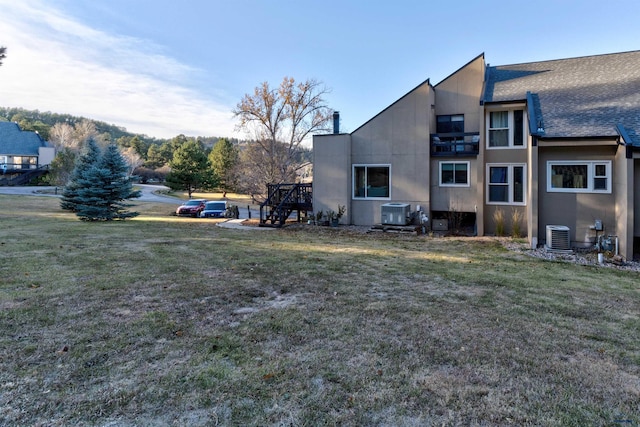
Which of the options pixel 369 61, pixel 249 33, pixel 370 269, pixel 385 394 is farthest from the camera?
pixel 369 61

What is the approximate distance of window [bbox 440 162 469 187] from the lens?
14.4 meters

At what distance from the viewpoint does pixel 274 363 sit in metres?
3.24

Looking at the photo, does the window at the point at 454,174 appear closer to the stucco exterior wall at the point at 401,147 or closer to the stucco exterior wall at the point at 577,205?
the stucco exterior wall at the point at 401,147

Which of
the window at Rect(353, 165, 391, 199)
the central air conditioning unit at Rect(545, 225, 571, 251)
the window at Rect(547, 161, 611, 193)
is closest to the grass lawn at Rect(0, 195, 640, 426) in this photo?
the central air conditioning unit at Rect(545, 225, 571, 251)

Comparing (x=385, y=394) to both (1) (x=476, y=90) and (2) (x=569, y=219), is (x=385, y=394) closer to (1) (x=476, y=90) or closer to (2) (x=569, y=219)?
(2) (x=569, y=219)

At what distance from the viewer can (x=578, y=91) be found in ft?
42.7

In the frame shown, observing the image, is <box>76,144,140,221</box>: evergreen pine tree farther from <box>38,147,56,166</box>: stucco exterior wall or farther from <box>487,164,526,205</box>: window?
<box>38,147,56,166</box>: stucco exterior wall

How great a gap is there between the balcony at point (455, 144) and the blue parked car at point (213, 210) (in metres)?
16.1

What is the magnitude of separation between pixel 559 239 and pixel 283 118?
75.4 ft

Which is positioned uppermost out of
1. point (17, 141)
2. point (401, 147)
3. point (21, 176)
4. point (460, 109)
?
point (17, 141)

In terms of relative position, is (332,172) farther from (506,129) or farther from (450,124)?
(506,129)

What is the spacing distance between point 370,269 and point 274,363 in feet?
14.2

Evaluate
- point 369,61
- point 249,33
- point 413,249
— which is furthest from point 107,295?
point 369,61

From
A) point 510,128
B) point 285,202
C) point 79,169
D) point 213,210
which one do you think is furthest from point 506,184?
point 79,169
